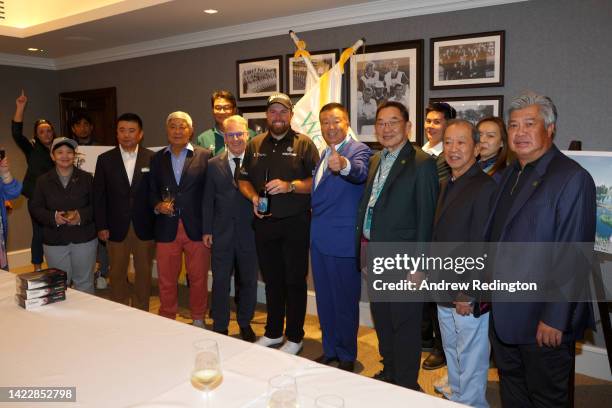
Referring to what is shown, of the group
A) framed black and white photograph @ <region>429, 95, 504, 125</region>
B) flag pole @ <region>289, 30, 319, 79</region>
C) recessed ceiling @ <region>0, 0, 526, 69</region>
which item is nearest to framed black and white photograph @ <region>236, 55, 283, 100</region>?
recessed ceiling @ <region>0, 0, 526, 69</region>

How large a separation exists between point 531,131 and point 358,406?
138cm

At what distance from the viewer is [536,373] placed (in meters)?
1.99

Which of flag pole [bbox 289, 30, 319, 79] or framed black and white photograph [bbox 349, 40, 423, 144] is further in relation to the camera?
flag pole [bbox 289, 30, 319, 79]

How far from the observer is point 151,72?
5.48m

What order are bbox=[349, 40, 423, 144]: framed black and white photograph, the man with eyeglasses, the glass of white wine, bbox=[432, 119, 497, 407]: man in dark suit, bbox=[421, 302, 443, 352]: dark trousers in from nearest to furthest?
the glass of white wine → bbox=[432, 119, 497, 407]: man in dark suit → bbox=[421, 302, 443, 352]: dark trousers → bbox=[349, 40, 423, 144]: framed black and white photograph → the man with eyeglasses

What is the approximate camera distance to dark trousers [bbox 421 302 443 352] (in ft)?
11.0

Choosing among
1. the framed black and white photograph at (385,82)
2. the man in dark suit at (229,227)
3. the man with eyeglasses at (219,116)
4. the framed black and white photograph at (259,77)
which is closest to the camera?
the man in dark suit at (229,227)

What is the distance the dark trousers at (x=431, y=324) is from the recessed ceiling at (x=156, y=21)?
7.20 feet

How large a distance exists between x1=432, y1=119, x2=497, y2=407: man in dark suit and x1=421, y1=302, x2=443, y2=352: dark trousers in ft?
2.86

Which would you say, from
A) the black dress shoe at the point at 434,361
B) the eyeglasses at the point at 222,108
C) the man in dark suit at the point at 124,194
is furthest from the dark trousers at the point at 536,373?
the eyeglasses at the point at 222,108

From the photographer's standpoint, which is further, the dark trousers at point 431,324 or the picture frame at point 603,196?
the dark trousers at point 431,324

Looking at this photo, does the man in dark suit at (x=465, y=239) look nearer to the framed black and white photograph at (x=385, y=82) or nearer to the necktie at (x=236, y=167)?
the framed black and white photograph at (x=385, y=82)

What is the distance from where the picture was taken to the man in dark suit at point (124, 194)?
3672 mm

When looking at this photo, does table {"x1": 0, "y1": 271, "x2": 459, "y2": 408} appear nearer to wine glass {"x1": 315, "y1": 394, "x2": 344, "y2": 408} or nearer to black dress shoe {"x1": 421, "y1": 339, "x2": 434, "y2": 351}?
wine glass {"x1": 315, "y1": 394, "x2": 344, "y2": 408}
